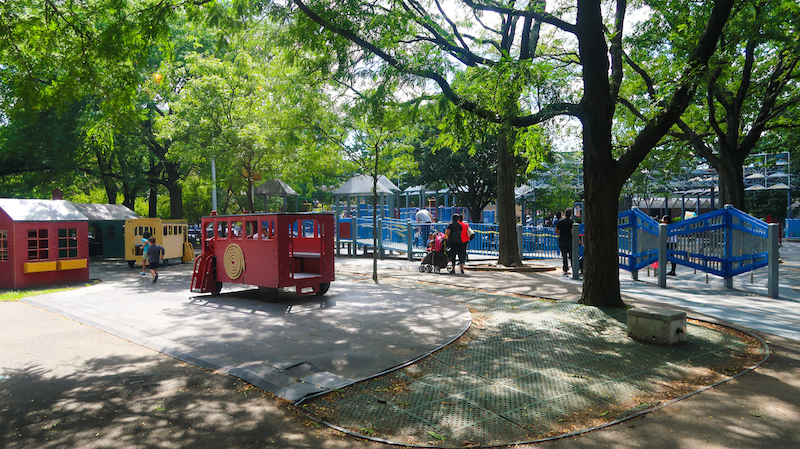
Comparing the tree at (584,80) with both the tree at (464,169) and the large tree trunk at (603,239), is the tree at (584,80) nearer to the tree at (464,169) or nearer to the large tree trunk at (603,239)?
the large tree trunk at (603,239)

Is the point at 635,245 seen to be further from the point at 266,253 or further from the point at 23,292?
the point at 23,292

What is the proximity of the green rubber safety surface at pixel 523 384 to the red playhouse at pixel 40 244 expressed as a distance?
42.4 feet

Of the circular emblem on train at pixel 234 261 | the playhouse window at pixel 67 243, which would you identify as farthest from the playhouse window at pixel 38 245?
the circular emblem on train at pixel 234 261

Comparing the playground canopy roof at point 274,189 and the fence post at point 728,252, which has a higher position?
the playground canopy roof at point 274,189

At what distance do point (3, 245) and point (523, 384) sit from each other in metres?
15.1

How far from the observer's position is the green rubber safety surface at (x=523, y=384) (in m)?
4.21

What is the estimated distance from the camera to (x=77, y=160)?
24750 mm

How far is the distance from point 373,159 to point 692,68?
10.1 m

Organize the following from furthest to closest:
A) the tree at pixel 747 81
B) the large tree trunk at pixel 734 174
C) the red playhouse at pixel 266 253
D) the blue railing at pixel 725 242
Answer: the large tree trunk at pixel 734 174, the tree at pixel 747 81, the blue railing at pixel 725 242, the red playhouse at pixel 266 253

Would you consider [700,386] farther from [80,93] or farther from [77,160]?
[77,160]

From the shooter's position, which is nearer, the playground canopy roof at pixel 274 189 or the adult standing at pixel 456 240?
the adult standing at pixel 456 240

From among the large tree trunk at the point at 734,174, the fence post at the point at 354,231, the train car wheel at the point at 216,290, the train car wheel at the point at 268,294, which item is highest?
the large tree trunk at the point at 734,174

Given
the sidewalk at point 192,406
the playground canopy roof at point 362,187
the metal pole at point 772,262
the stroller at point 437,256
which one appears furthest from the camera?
the playground canopy roof at point 362,187

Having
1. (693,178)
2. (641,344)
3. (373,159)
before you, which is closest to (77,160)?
(373,159)
